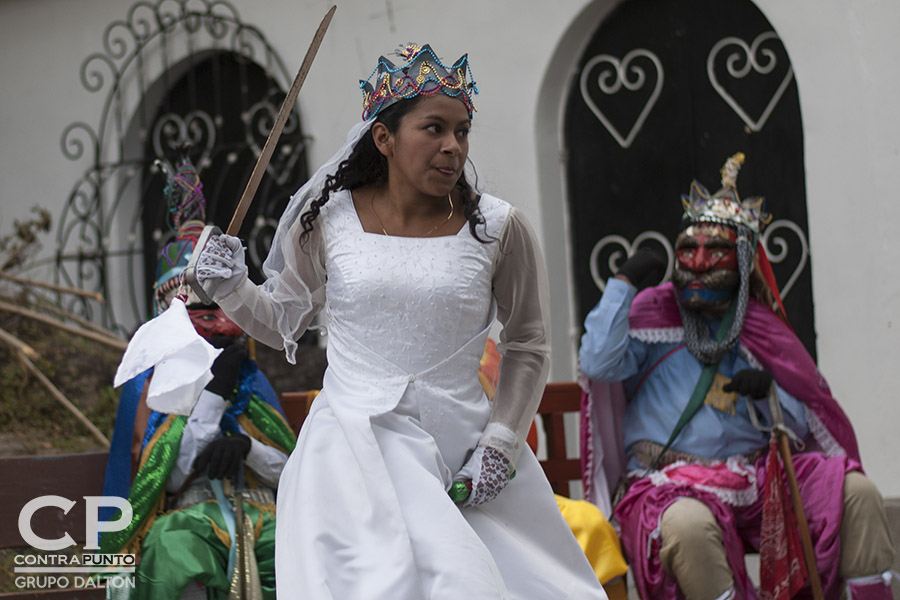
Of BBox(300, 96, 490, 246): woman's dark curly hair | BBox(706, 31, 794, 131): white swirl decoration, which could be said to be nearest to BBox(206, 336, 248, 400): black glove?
BBox(300, 96, 490, 246): woman's dark curly hair

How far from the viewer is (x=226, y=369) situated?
4547 millimetres

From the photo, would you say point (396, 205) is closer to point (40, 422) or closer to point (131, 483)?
point (131, 483)

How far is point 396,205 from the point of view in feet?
10.8

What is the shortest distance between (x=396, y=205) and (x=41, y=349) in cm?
432

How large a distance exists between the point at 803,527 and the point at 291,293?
90.8 inches

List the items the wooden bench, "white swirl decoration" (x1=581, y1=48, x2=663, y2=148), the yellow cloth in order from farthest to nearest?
1. "white swirl decoration" (x1=581, y1=48, x2=663, y2=148)
2. the yellow cloth
3. the wooden bench

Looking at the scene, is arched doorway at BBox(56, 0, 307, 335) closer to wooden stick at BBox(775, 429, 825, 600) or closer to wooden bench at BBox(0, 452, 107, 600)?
wooden bench at BBox(0, 452, 107, 600)

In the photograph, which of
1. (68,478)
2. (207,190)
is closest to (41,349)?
(207,190)

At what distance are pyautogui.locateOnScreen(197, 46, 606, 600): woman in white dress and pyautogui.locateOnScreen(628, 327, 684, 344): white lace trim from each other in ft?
5.40

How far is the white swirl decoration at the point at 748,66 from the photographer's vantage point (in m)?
6.23

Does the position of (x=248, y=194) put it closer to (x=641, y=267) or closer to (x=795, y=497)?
(x=641, y=267)

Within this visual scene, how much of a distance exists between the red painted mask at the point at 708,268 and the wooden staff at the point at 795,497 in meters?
0.42

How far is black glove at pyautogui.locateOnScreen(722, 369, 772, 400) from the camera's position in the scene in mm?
4781

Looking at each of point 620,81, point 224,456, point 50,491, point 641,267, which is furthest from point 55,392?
point 620,81
